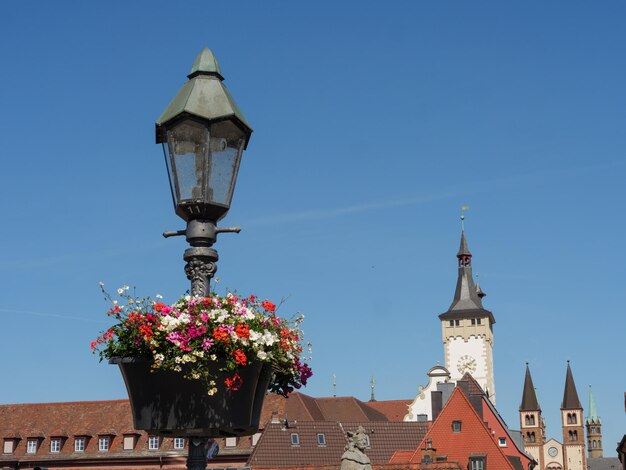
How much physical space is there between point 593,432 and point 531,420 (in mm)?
50909

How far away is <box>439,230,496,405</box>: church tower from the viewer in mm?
88500

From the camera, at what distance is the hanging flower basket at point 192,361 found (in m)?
4.41

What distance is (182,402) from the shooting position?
4449mm

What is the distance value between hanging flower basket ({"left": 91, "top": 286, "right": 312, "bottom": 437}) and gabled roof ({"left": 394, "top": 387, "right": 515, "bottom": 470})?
1524 inches

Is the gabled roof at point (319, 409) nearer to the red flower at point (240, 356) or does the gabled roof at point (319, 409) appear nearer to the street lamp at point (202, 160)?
the street lamp at point (202, 160)

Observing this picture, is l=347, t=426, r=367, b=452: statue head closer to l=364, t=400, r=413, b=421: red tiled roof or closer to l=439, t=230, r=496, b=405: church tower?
l=364, t=400, r=413, b=421: red tiled roof

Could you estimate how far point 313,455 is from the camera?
4397 centimetres

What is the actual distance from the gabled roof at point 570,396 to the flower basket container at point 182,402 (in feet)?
499

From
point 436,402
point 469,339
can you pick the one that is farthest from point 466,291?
point 436,402

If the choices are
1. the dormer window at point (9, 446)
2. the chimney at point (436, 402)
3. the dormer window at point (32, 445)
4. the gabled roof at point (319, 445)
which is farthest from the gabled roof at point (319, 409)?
the dormer window at point (9, 446)

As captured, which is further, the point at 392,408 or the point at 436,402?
the point at 392,408

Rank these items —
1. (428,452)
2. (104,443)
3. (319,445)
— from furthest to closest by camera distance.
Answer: (104,443) < (319,445) < (428,452)

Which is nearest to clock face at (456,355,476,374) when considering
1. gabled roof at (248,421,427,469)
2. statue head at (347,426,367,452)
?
gabled roof at (248,421,427,469)

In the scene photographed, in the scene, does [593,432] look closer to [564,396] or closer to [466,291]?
[564,396]
